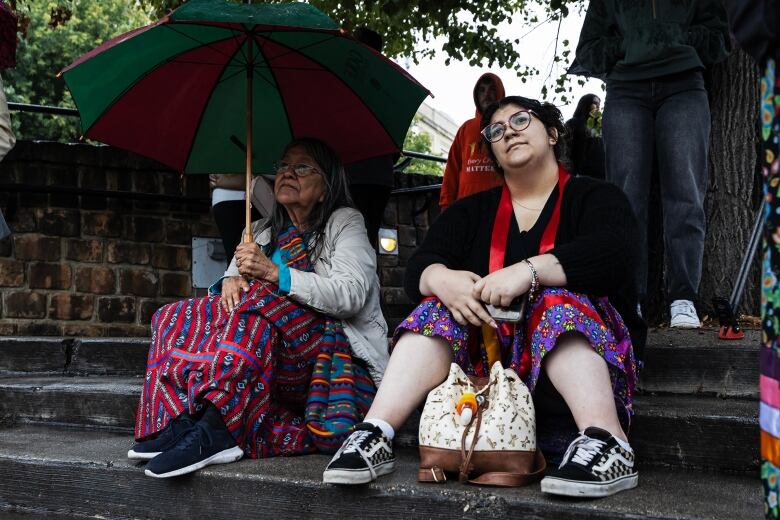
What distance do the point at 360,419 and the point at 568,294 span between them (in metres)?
1.01

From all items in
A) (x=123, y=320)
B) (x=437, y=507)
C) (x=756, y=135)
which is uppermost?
(x=756, y=135)

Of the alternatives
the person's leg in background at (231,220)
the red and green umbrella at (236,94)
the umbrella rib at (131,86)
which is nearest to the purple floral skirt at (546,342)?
the red and green umbrella at (236,94)

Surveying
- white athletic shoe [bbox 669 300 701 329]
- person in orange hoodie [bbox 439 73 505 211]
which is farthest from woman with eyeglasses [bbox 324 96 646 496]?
person in orange hoodie [bbox 439 73 505 211]

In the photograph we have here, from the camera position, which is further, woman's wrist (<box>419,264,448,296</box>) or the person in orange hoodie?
the person in orange hoodie

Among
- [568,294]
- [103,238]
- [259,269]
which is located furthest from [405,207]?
[568,294]

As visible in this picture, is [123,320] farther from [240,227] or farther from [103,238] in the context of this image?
[240,227]

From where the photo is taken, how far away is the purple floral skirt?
276cm

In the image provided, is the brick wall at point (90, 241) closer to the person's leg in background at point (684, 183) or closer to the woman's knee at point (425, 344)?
the person's leg in background at point (684, 183)

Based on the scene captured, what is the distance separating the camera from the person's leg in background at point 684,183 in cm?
425

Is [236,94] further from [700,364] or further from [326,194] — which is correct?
[700,364]

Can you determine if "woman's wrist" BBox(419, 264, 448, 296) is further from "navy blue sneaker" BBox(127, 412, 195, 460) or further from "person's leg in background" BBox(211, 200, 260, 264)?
"person's leg in background" BBox(211, 200, 260, 264)

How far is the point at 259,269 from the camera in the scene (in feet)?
11.1

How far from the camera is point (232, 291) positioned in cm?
342

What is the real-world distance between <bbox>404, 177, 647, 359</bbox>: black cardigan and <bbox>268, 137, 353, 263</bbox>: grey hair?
0.65 m
